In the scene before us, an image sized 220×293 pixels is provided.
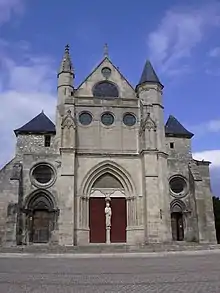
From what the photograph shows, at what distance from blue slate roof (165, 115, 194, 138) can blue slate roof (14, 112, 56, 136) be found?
32.1ft

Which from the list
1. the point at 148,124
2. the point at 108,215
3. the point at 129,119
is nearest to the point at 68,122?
the point at 129,119

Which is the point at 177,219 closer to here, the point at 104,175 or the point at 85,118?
the point at 104,175

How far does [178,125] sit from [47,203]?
13483 mm

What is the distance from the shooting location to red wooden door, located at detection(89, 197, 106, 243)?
26.0 meters

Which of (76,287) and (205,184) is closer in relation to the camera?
(76,287)

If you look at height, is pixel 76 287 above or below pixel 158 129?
below

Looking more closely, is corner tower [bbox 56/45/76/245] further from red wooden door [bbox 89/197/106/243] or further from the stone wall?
the stone wall

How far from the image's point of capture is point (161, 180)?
86.6 ft

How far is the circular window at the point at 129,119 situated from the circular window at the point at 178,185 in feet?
18.3

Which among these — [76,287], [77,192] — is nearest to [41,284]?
[76,287]

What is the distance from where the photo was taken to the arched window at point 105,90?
96.9 ft

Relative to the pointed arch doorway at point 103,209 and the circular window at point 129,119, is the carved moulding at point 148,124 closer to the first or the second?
the circular window at point 129,119

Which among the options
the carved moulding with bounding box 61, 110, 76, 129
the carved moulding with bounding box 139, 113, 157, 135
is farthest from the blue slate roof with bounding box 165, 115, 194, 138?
the carved moulding with bounding box 61, 110, 76, 129

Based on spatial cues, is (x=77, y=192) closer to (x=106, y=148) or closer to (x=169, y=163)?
(x=106, y=148)
